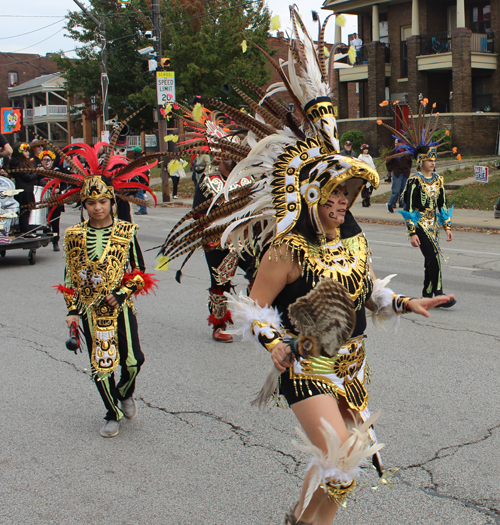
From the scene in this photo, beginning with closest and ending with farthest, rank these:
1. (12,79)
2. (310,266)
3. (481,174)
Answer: (310,266), (481,174), (12,79)

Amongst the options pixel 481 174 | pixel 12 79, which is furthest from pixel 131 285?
pixel 12 79

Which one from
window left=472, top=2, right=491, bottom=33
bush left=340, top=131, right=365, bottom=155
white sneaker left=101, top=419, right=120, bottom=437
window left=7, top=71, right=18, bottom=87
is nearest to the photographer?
white sneaker left=101, top=419, right=120, bottom=437

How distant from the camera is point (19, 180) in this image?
41.7 feet

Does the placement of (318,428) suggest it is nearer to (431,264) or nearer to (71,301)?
(71,301)

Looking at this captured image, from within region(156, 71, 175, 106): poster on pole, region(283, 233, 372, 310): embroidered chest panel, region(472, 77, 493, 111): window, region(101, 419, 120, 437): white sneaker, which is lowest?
region(101, 419, 120, 437): white sneaker

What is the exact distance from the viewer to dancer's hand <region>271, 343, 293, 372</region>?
8.85 feet

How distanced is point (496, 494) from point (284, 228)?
193cm

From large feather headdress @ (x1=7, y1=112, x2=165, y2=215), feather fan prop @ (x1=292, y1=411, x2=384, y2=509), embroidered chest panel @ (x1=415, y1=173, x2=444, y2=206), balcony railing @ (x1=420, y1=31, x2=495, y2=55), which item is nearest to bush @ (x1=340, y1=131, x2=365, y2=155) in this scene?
balcony railing @ (x1=420, y1=31, x2=495, y2=55)

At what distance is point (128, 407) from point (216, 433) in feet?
2.29

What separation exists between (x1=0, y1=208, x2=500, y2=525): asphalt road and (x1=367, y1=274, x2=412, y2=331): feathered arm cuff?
1.03 metres

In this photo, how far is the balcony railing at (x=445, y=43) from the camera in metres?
29.7

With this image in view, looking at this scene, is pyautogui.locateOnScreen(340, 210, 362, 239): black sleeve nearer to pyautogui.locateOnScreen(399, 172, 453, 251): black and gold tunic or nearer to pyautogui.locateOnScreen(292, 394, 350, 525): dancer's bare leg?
pyautogui.locateOnScreen(292, 394, 350, 525): dancer's bare leg

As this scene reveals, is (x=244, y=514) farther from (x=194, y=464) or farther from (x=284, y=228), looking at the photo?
(x=284, y=228)

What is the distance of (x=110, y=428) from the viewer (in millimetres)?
4578
